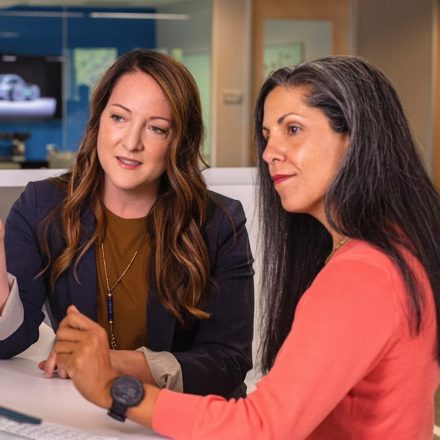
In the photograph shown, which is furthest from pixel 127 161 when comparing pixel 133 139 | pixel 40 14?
pixel 40 14

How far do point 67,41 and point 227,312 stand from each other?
6194 millimetres

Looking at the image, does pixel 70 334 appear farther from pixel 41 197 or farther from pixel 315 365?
pixel 41 197

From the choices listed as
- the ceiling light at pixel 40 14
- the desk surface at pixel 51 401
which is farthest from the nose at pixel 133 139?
the ceiling light at pixel 40 14

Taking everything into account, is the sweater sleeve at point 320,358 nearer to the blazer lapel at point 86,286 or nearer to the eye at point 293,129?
the eye at point 293,129

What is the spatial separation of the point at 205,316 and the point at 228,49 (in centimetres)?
632

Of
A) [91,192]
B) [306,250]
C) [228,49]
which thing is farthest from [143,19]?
[306,250]

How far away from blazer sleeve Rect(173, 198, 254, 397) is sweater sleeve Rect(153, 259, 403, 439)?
2.12 feet

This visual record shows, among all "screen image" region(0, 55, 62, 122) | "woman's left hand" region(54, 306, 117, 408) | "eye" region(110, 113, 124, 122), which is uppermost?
"screen image" region(0, 55, 62, 122)

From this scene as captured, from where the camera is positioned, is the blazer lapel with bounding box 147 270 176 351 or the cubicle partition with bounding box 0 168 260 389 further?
the cubicle partition with bounding box 0 168 260 389

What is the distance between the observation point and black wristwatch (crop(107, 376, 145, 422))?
123 centimetres

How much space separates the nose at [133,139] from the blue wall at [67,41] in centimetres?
600

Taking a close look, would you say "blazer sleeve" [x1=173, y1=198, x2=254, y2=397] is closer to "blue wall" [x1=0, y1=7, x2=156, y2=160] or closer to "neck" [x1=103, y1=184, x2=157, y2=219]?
"neck" [x1=103, y1=184, x2=157, y2=219]

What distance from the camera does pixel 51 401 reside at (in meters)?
1.54

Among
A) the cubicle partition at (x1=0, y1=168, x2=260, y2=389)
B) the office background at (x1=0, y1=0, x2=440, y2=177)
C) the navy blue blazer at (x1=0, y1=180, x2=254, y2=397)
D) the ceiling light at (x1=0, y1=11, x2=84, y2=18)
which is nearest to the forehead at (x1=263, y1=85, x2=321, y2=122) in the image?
the navy blue blazer at (x1=0, y1=180, x2=254, y2=397)
